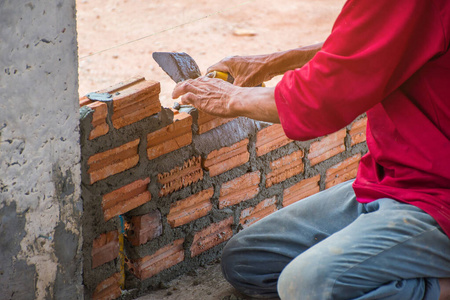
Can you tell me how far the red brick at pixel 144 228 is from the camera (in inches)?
108

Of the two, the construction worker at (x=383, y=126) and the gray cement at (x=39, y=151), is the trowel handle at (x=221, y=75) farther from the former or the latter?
the gray cement at (x=39, y=151)

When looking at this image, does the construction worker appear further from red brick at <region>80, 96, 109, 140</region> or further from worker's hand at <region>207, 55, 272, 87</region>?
red brick at <region>80, 96, 109, 140</region>

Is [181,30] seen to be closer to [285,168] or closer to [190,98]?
[285,168]

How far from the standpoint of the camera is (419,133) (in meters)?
2.13

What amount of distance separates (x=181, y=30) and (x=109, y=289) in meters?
5.04

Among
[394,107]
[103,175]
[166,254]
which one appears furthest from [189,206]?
[394,107]

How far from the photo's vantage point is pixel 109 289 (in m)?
2.73

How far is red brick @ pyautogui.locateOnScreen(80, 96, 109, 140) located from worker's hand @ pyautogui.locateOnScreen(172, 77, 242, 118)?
352 millimetres

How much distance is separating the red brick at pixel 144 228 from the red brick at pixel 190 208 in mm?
75

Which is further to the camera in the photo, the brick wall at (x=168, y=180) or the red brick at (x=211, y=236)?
the red brick at (x=211, y=236)

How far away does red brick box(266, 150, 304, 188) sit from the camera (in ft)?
10.4

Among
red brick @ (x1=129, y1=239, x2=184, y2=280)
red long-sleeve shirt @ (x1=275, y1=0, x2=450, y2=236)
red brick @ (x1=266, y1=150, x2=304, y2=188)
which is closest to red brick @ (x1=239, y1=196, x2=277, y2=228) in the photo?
red brick @ (x1=266, y1=150, x2=304, y2=188)

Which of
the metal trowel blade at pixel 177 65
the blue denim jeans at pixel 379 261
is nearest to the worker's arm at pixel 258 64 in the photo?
the metal trowel blade at pixel 177 65

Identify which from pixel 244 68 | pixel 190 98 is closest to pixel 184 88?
pixel 190 98
